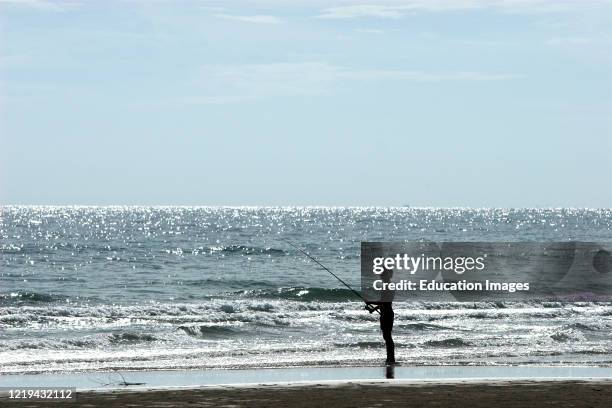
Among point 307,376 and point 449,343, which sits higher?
point 307,376

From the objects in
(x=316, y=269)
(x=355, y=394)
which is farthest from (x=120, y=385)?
(x=316, y=269)

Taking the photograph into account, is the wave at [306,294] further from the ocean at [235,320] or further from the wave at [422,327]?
the wave at [422,327]

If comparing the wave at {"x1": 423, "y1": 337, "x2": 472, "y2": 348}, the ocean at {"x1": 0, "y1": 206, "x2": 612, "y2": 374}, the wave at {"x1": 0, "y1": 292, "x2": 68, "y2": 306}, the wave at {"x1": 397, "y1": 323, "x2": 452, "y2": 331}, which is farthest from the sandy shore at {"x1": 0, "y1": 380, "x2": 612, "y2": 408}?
the wave at {"x1": 0, "y1": 292, "x2": 68, "y2": 306}

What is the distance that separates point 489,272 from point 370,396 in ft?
165

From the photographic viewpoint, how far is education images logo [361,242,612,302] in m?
43.5

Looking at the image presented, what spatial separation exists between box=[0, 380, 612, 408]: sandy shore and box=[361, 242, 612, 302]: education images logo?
507 centimetres

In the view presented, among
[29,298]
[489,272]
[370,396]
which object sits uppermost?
[370,396]

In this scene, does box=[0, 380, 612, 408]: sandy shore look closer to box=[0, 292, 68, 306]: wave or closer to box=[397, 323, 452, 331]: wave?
box=[397, 323, 452, 331]: wave

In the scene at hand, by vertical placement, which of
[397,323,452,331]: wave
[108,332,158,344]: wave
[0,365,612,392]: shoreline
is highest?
[0,365,612,392]: shoreline

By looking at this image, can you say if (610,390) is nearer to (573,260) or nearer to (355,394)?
(355,394)

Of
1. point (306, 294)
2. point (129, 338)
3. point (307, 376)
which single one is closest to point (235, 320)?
point (129, 338)

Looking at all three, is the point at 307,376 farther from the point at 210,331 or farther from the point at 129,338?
the point at 210,331

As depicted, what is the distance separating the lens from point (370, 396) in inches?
508

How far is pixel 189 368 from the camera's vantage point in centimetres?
1864
